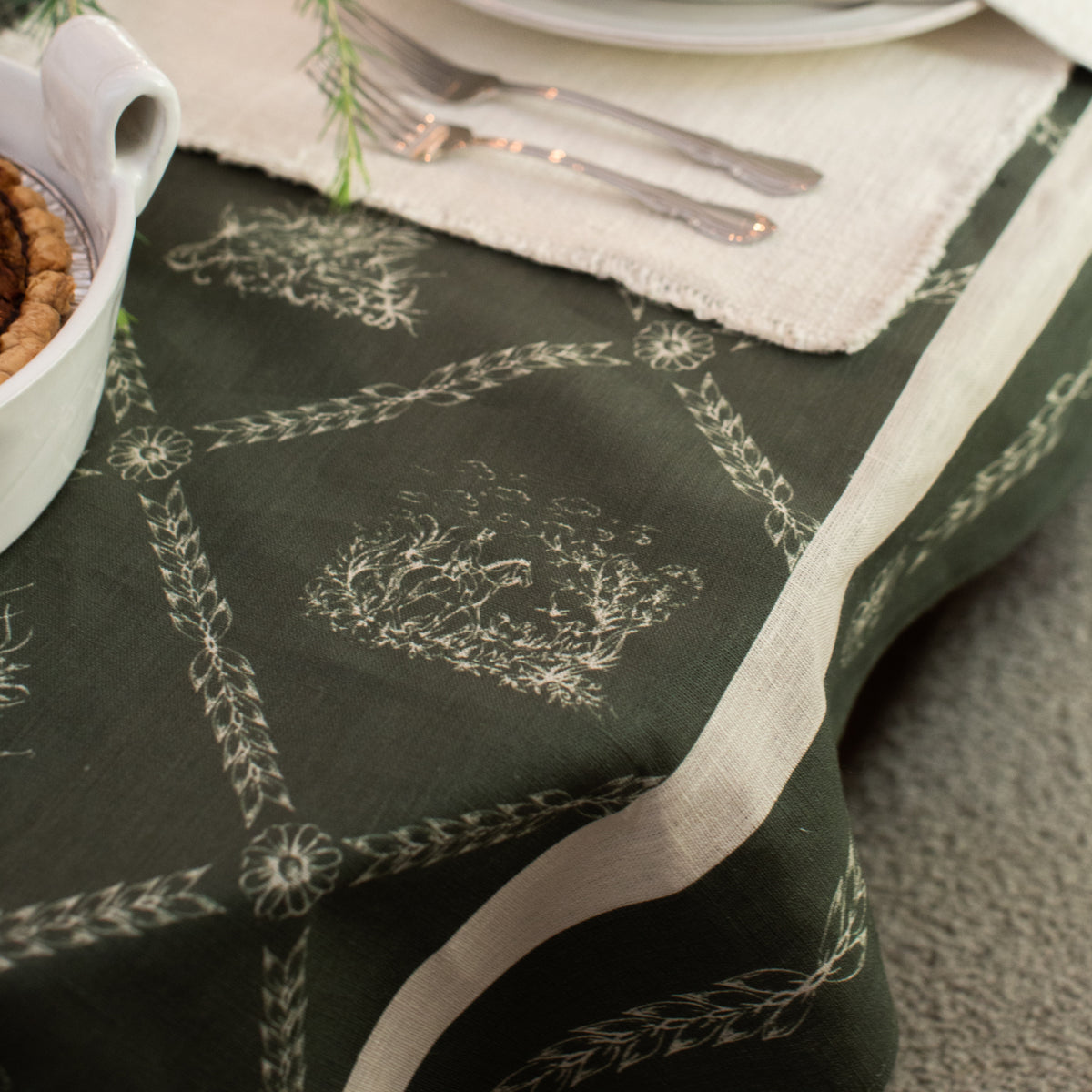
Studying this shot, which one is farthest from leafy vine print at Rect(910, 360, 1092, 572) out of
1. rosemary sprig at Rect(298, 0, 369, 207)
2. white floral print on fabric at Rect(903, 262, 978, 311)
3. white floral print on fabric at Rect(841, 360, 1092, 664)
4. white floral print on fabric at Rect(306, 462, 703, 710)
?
rosemary sprig at Rect(298, 0, 369, 207)

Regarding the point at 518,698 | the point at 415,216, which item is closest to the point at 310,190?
the point at 415,216

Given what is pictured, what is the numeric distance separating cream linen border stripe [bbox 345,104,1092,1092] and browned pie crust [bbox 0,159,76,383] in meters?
0.22

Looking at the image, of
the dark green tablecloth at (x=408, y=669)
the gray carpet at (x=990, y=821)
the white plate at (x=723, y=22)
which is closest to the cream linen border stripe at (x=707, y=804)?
the dark green tablecloth at (x=408, y=669)

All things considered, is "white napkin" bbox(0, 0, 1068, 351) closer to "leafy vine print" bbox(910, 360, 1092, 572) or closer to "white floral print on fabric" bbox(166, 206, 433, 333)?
"white floral print on fabric" bbox(166, 206, 433, 333)

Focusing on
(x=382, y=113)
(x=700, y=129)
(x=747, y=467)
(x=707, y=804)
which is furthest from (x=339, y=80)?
(x=707, y=804)

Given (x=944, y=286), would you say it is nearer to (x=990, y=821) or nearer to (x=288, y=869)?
(x=288, y=869)

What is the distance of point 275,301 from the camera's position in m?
0.43

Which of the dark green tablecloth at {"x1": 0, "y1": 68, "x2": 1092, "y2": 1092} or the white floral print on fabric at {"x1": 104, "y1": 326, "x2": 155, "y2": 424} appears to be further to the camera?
the white floral print on fabric at {"x1": 104, "y1": 326, "x2": 155, "y2": 424}

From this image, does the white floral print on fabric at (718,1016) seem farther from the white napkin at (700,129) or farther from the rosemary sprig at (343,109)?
the rosemary sprig at (343,109)

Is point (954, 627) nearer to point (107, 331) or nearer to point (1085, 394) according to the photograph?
point (1085, 394)

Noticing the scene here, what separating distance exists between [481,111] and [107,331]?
0.28m

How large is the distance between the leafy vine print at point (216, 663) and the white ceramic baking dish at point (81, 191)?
0.14 ft

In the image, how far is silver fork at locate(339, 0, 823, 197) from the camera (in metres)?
0.48

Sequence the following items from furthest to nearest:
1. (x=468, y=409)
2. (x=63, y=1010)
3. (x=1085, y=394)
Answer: (x=1085, y=394) < (x=468, y=409) < (x=63, y=1010)
